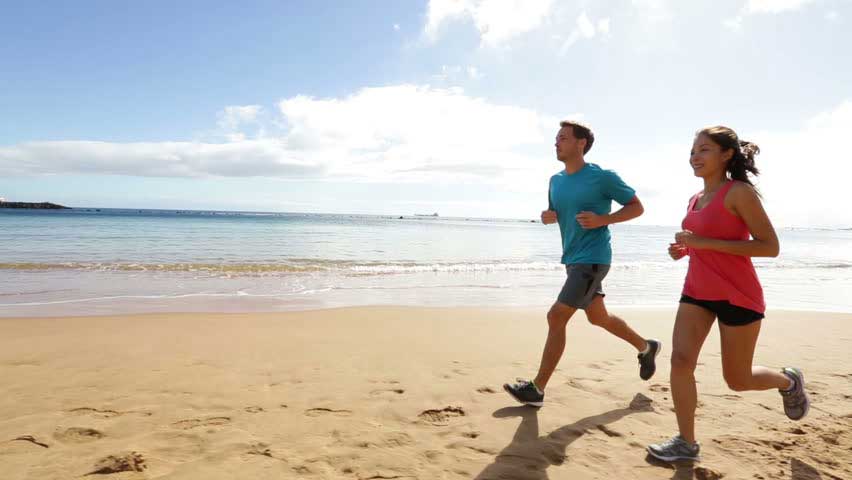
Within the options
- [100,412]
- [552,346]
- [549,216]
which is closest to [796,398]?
[552,346]

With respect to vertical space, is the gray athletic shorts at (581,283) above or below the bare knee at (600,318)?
above

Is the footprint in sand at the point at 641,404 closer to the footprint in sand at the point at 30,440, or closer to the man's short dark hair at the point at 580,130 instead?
the man's short dark hair at the point at 580,130

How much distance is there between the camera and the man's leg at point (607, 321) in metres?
3.73

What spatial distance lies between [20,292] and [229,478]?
9384mm

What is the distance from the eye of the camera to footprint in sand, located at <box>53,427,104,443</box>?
2.90m

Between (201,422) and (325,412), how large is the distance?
820 millimetres

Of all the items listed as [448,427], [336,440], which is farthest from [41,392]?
[448,427]

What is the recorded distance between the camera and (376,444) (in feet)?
9.62

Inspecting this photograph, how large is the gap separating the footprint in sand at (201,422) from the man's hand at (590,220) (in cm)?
281

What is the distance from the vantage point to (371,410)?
11.4 feet

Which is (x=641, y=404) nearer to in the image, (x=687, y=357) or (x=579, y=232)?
(x=687, y=357)

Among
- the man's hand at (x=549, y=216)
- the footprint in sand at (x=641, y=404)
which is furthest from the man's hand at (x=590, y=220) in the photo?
the footprint in sand at (x=641, y=404)

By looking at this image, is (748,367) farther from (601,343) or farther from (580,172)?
(601,343)

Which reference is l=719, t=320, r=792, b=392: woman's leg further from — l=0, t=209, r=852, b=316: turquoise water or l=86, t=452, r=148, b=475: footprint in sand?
l=0, t=209, r=852, b=316: turquoise water
